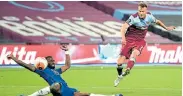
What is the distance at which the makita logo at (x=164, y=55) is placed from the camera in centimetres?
2720

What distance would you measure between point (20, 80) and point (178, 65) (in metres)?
10.3

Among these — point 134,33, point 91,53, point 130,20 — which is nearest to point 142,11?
point 130,20

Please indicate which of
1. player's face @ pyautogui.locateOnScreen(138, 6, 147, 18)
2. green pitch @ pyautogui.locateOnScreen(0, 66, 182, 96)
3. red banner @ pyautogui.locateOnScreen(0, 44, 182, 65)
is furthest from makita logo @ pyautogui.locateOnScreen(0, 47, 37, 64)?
player's face @ pyautogui.locateOnScreen(138, 6, 147, 18)

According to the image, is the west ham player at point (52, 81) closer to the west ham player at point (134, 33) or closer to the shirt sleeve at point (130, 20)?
the west ham player at point (134, 33)

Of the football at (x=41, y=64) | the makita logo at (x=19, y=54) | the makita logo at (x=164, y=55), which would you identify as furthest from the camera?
the makita logo at (x=164, y=55)

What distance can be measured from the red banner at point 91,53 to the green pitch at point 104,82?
3.27 m

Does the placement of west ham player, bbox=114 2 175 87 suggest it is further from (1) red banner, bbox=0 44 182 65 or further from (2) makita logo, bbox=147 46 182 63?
(2) makita logo, bbox=147 46 182 63

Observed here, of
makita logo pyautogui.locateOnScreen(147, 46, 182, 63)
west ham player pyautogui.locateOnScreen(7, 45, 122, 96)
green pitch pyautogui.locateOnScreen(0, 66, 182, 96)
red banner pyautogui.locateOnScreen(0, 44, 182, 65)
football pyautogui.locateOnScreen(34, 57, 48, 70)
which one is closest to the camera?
west ham player pyautogui.locateOnScreen(7, 45, 122, 96)

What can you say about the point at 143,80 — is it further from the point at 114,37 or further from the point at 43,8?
the point at 43,8

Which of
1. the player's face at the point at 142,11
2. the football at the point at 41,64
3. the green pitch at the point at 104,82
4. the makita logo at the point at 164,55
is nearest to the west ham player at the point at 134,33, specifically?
the player's face at the point at 142,11

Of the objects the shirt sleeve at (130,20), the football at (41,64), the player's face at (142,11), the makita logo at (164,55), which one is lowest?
the makita logo at (164,55)

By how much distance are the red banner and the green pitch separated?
3.27 meters

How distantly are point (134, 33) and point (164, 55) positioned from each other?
12840mm

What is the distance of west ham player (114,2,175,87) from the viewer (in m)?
14.1
